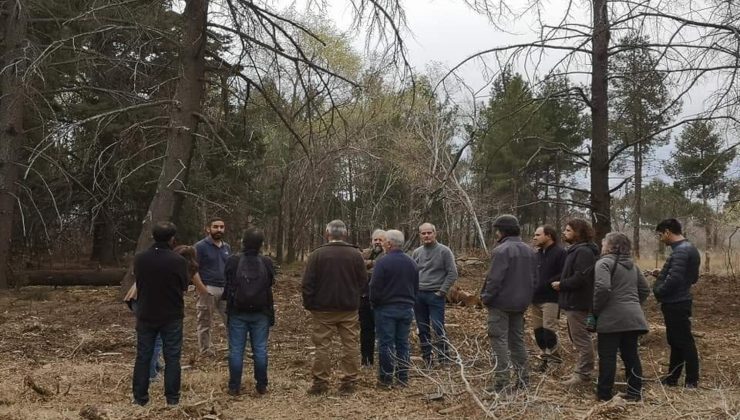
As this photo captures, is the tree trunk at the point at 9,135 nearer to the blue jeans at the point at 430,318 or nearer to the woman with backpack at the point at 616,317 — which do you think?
the blue jeans at the point at 430,318

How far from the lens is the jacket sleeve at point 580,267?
245 inches

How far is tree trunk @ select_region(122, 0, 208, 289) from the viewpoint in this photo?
9.78m

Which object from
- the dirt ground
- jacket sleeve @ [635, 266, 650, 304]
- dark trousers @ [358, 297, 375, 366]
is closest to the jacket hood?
jacket sleeve @ [635, 266, 650, 304]

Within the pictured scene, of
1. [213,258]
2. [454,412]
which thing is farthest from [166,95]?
[454,412]

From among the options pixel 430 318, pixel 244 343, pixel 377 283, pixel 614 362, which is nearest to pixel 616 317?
pixel 614 362

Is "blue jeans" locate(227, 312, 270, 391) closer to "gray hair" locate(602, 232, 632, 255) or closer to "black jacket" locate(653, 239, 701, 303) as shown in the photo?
"gray hair" locate(602, 232, 632, 255)

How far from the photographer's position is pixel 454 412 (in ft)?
17.8

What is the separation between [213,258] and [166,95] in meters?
4.66

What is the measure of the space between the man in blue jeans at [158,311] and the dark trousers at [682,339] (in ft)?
15.6

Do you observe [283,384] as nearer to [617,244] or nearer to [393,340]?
[393,340]

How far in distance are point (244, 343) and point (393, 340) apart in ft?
4.99

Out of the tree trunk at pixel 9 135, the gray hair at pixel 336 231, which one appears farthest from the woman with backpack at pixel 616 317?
the tree trunk at pixel 9 135

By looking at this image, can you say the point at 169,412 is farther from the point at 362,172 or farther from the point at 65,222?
the point at 362,172

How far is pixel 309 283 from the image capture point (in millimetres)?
6242
